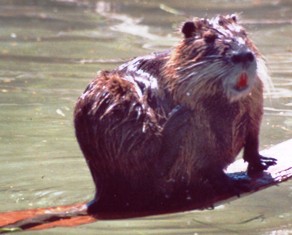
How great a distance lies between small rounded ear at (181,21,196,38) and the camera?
16.0ft

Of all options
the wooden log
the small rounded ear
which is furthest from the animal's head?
the wooden log

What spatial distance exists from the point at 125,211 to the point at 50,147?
2531mm

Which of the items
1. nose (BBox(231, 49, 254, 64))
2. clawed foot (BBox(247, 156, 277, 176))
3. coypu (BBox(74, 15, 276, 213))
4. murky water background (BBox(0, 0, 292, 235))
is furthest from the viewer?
murky water background (BBox(0, 0, 292, 235))

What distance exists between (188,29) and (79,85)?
472 centimetres

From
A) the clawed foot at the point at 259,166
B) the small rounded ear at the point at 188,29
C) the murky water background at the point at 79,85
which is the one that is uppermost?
the small rounded ear at the point at 188,29

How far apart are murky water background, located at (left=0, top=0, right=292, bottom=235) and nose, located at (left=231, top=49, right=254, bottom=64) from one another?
1.22 meters

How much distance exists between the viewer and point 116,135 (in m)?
4.82

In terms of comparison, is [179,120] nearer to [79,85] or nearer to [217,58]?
[217,58]

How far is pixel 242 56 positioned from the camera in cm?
464

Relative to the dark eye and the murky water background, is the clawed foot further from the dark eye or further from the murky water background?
the dark eye

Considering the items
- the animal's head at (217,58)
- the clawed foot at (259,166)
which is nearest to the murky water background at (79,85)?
the clawed foot at (259,166)

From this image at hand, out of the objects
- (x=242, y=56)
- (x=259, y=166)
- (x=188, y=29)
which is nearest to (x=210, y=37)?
(x=188, y=29)

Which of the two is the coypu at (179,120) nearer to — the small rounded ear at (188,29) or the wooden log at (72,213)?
the small rounded ear at (188,29)

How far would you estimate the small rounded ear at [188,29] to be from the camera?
487 cm
